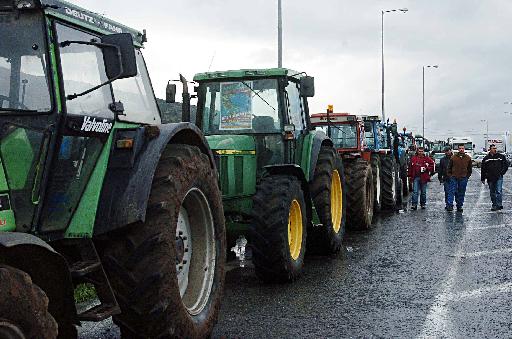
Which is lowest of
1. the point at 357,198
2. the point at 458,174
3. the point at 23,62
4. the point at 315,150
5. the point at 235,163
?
the point at 357,198

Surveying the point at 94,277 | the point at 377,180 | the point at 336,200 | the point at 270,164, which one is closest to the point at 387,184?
the point at 377,180

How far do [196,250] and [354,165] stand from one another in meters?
7.85

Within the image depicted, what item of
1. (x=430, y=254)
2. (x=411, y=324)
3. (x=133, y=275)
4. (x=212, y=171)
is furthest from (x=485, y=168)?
(x=133, y=275)

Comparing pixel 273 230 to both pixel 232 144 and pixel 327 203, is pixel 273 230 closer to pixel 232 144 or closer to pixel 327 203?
pixel 232 144

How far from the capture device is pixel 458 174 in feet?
55.9

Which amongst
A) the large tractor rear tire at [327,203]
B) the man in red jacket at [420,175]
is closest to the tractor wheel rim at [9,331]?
the large tractor rear tire at [327,203]

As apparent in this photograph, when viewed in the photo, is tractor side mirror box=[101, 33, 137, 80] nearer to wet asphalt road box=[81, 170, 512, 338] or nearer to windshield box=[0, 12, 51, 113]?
windshield box=[0, 12, 51, 113]

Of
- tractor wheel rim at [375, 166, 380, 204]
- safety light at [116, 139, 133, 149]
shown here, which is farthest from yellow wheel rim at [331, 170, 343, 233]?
safety light at [116, 139, 133, 149]

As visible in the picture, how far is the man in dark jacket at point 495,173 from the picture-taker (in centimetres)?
1686

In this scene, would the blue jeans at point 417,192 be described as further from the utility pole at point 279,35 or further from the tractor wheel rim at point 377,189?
the utility pole at point 279,35

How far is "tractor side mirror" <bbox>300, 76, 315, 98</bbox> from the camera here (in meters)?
8.71

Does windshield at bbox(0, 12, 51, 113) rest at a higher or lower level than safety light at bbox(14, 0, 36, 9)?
lower

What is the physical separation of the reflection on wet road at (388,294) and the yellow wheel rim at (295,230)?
0.35m

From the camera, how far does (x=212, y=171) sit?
5.23 m
